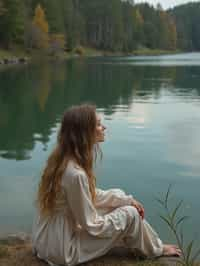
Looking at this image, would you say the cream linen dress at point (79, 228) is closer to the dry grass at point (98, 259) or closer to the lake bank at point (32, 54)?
the dry grass at point (98, 259)

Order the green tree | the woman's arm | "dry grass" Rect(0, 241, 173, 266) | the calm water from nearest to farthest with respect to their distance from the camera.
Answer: "dry grass" Rect(0, 241, 173, 266) < the woman's arm < the calm water < the green tree

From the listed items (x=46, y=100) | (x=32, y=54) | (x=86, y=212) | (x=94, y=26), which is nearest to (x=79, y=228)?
(x=86, y=212)

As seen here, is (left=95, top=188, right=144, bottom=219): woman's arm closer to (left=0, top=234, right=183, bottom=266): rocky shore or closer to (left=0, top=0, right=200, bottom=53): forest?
(left=0, top=234, right=183, bottom=266): rocky shore

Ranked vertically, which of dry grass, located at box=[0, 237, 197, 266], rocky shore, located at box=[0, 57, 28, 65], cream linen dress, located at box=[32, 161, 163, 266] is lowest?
rocky shore, located at box=[0, 57, 28, 65]

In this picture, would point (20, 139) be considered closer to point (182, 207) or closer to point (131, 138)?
point (131, 138)

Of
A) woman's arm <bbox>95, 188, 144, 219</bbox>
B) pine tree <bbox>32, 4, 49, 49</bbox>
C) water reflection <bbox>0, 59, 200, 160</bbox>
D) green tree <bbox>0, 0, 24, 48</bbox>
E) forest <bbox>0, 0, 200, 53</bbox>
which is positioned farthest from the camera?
pine tree <bbox>32, 4, 49, 49</bbox>

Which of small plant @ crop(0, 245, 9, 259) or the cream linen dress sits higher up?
the cream linen dress

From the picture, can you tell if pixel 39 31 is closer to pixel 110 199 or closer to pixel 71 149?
pixel 110 199

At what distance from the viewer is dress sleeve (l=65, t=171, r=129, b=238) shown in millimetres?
3373

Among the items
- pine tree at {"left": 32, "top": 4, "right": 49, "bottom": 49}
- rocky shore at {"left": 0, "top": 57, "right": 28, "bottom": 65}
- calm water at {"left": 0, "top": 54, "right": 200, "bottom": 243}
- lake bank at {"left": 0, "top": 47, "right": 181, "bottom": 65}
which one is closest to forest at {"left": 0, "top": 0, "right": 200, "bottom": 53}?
pine tree at {"left": 32, "top": 4, "right": 49, "bottom": 49}

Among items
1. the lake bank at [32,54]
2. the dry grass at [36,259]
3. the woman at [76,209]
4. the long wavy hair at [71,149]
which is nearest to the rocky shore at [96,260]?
the dry grass at [36,259]

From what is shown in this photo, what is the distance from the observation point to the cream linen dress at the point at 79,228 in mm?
3395

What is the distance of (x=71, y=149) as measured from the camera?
3.46 m

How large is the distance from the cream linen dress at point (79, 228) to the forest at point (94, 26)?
169 ft
